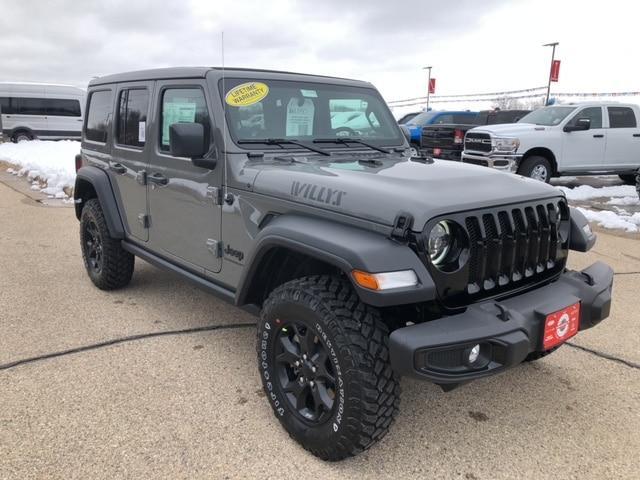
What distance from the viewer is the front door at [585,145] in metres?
10.5

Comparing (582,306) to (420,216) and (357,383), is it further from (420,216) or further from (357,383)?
(357,383)

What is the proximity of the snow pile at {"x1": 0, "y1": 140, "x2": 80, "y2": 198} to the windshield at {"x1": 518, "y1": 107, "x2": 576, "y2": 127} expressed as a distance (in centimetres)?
924

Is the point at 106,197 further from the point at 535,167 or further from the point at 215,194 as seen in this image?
the point at 535,167

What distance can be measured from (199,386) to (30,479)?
100cm

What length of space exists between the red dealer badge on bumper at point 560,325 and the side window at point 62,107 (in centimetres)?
2371

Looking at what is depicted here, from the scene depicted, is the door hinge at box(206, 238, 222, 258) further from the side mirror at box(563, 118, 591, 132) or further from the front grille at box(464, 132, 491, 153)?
the side mirror at box(563, 118, 591, 132)

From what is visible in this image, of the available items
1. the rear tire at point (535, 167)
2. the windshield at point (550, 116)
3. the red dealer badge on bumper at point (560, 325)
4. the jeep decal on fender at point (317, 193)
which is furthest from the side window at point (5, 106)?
the red dealer badge on bumper at point (560, 325)

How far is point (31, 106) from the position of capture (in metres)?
22.0

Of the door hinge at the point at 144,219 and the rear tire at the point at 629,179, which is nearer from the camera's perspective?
the door hinge at the point at 144,219

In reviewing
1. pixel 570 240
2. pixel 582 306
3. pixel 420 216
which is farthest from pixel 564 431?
pixel 420 216

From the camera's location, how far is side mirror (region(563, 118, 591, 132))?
33.8 ft

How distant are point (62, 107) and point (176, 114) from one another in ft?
71.0

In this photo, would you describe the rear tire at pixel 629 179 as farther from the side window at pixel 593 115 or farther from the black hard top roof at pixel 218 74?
the black hard top roof at pixel 218 74

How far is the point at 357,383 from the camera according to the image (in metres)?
2.25
